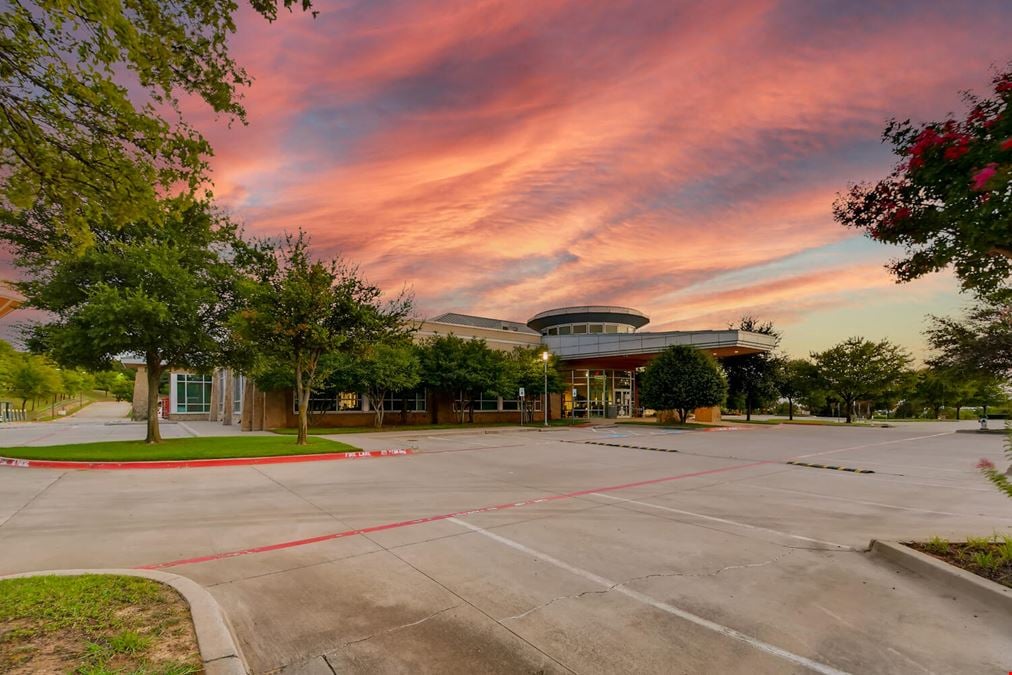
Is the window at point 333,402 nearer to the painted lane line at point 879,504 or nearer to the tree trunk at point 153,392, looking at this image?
the tree trunk at point 153,392

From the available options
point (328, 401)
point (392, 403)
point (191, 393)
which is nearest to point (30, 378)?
point (191, 393)

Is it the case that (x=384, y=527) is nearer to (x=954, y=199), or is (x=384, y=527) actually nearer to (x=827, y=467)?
(x=954, y=199)

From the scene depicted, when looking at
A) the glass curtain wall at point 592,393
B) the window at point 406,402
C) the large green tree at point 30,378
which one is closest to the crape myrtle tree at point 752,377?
the glass curtain wall at point 592,393

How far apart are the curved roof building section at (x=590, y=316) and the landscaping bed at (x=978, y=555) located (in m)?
47.5

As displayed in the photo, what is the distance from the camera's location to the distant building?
1297 inches

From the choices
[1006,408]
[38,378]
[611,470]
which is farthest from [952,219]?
[38,378]

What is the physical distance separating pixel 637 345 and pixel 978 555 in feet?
113

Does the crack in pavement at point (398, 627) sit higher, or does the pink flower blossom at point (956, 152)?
the pink flower blossom at point (956, 152)

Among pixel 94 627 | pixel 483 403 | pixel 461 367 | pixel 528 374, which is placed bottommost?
pixel 483 403

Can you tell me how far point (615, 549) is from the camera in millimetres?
6277

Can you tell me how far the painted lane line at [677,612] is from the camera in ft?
11.8

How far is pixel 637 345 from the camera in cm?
3941

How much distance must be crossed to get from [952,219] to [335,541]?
7.92 meters

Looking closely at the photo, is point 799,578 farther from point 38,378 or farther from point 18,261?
point 38,378
